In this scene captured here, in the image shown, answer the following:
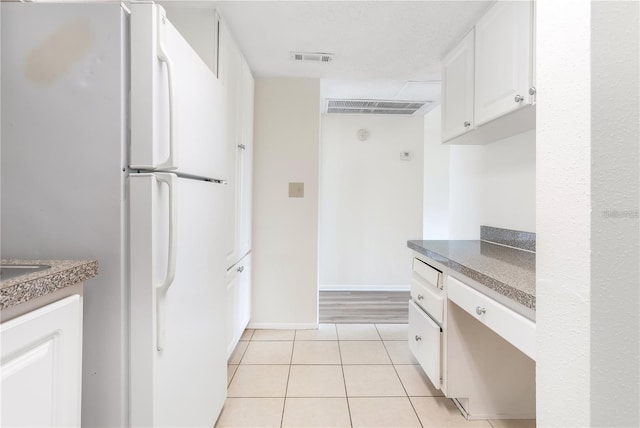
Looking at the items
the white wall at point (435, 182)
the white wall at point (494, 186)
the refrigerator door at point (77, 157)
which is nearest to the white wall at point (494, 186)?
the white wall at point (494, 186)

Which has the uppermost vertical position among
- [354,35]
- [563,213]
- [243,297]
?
[354,35]

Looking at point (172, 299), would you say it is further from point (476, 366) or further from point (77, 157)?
point (476, 366)

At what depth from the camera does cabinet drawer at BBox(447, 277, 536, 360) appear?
95 centimetres

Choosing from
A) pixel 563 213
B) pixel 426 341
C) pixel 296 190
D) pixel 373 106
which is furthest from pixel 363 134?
pixel 563 213

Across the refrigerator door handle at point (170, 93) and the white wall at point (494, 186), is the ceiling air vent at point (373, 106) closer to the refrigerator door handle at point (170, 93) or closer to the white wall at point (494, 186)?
the white wall at point (494, 186)

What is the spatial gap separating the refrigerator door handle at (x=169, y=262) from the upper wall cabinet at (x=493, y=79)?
150 centimetres

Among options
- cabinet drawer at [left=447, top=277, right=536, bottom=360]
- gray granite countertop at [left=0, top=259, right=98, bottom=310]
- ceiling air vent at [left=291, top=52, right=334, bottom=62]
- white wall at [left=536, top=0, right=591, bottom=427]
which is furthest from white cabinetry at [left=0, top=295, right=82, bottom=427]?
ceiling air vent at [left=291, top=52, right=334, bottom=62]

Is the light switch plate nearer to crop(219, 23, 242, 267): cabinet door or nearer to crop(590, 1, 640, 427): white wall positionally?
crop(219, 23, 242, 267): cabinet door

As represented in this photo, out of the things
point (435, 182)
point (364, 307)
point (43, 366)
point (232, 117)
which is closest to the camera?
point (43, 366)

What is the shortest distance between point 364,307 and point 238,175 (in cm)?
203

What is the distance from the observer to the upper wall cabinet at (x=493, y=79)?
54.8 inches

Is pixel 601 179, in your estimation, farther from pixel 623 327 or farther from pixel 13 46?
pixel 13 46

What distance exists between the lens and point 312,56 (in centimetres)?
227

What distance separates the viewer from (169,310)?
39.3 inches
